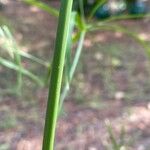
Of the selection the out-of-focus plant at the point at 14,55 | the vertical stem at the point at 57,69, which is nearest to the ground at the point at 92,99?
the out-of-focus plant at the point at 14,55

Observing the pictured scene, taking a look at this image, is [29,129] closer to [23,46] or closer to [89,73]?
[89,73]

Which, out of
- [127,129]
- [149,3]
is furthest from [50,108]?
[149,3]

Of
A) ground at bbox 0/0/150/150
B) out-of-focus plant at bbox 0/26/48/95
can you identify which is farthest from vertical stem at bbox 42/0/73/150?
ground at bbox 0/0/150/150

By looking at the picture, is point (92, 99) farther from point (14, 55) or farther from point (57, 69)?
point (57, 69)

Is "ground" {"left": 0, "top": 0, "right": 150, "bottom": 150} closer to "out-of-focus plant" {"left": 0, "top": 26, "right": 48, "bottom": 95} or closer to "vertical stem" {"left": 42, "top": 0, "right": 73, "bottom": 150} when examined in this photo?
"out-of-focus plant" {"left": 0, "top": 26, "right": 48, "bottom": 95}

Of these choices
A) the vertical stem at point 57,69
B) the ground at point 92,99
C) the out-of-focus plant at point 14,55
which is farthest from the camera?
the ground at point 92,99

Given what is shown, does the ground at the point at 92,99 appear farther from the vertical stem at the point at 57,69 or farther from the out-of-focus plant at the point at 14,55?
the vertical stem at the point at 57,69
